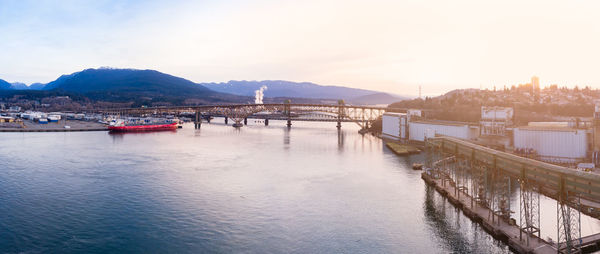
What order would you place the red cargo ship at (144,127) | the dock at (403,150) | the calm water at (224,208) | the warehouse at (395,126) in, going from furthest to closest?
the red cargo ship at (144,127) → the warehouse at (395,126) → the dock at (403,150) → the calm water at (224,208)

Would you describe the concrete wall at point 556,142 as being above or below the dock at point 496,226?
above

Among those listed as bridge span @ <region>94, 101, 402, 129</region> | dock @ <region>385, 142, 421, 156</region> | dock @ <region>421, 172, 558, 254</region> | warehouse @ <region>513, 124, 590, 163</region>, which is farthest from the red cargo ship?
warehouse @ <region>513, 124, 590, 163</region>

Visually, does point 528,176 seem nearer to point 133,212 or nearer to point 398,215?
point 398,215

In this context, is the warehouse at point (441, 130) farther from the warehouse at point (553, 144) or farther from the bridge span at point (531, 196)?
the bridge span at point (531, 196)

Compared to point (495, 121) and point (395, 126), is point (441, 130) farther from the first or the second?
point (395, 126)

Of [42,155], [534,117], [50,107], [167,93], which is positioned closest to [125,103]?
[50,107]

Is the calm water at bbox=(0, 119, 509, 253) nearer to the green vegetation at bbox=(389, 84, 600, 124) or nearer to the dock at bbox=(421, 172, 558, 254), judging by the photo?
the dock at bbox=(421, 172, 558, 254)

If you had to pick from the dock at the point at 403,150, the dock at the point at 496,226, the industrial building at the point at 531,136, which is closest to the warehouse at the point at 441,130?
the industrial building at the point at 531,136
